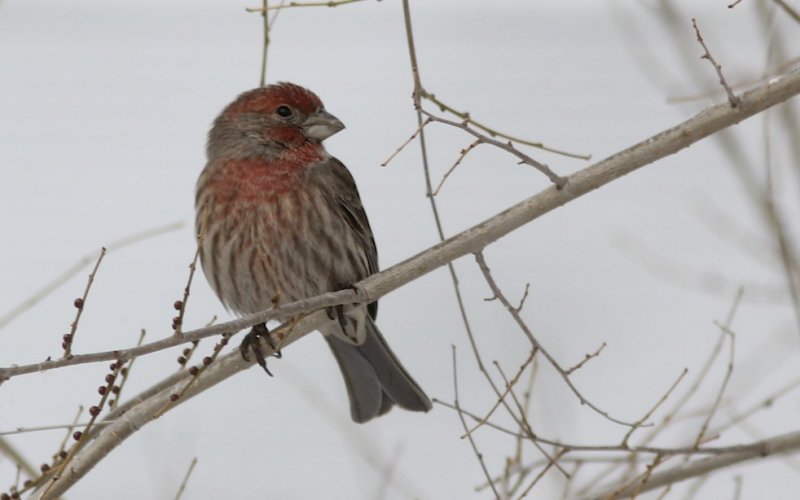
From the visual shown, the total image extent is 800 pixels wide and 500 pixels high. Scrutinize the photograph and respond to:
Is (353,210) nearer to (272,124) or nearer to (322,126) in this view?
(322,126)

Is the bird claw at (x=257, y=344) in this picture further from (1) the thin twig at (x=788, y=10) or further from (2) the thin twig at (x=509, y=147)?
(1) the thin twig at (x=788, y=10)

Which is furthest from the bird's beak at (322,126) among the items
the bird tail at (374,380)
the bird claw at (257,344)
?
the bird claw at (257,344)

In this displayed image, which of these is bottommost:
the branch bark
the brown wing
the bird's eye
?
the branch bark

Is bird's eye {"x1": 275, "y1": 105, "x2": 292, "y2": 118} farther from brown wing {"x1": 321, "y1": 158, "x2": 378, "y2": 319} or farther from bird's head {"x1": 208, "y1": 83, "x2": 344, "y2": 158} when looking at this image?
brown wing {"x1": 321, "y1": 158, "x2": 378, "y2": 319}

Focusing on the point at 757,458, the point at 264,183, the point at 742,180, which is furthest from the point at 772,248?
the point at 264,183

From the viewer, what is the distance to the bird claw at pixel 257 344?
5375mm

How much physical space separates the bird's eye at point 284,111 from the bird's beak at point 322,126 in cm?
11

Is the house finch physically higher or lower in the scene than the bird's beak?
lower

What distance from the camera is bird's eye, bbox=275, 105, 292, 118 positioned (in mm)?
6383

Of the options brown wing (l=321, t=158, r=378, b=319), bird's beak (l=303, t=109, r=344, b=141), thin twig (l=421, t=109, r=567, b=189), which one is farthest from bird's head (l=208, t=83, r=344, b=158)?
thin twig (l=421, t=109, r=567, b=189)

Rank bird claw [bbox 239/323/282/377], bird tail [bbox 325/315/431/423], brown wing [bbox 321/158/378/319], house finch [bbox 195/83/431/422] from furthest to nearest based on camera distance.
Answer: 1. bird tail [bbox 325/315/431/423]
2. brown wing [bbox 321/158/378/319]
3. house finch [bbox 195/83/431/422]
4. bird claw [bbox 239/323/282/377]

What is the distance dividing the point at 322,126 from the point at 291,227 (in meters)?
0.72

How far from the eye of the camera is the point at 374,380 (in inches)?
253

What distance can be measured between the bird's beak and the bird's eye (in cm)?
11
